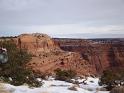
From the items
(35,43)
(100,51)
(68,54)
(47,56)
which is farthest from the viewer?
(100,51)

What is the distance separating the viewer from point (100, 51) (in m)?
115

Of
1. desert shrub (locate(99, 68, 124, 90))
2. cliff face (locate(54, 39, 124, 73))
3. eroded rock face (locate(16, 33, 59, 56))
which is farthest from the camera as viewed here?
cliff face (locate(54, 39, 124, 73))

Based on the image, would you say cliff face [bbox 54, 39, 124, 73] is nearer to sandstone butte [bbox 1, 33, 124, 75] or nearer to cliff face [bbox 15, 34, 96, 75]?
sandstone butte [bbox 1, 33, 124, 75]

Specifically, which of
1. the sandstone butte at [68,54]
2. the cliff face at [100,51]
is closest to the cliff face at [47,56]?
the sandstone butte at [68,54]

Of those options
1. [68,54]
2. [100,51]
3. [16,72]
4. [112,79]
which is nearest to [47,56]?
[68,54]

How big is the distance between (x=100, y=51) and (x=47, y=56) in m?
36.6

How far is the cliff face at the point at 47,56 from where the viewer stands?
78.4 metres

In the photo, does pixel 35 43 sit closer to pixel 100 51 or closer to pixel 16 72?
pixel 100 51

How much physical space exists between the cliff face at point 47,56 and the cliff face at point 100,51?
15429 mm

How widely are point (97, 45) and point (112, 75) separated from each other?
7439 centimetres

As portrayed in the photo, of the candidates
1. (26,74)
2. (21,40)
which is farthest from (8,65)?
(21,40)

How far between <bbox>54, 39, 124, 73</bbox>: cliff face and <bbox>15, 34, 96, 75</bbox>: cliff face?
15.4 metres

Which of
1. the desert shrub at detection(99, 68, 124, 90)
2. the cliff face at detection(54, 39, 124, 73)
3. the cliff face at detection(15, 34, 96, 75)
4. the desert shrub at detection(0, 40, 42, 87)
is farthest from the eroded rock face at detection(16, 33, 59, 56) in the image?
the desert shrub at detection(0, 40, 42, 87)

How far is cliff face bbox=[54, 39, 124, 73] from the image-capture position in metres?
111
